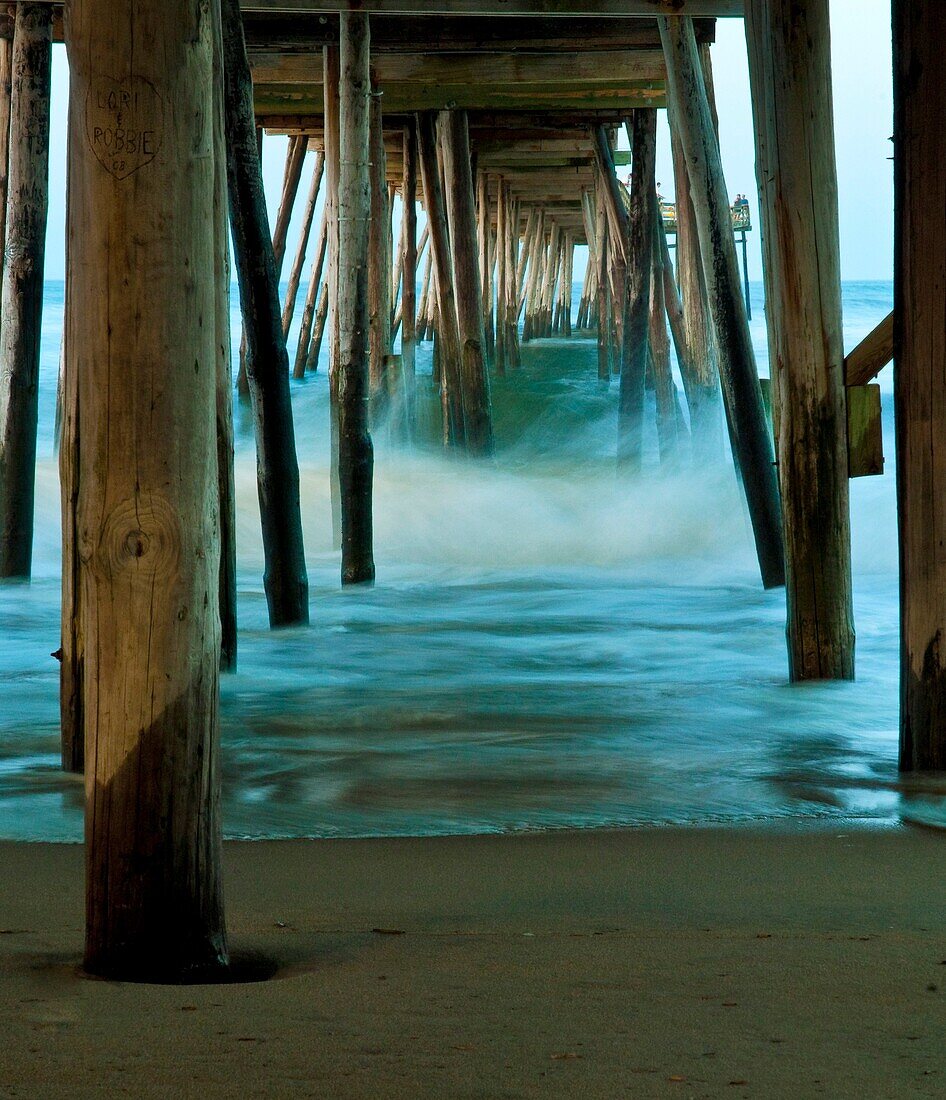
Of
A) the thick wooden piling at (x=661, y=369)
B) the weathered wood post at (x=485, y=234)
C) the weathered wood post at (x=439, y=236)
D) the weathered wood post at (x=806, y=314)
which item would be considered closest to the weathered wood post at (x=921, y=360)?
the weathered wood post at (x=806, y=314)

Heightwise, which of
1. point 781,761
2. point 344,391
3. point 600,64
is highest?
point 600,64

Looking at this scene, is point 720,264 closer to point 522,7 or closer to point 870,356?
point 522,7

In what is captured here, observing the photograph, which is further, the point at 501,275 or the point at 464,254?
the point at 501,275

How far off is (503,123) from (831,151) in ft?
26.7

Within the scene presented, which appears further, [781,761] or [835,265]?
[835,265]

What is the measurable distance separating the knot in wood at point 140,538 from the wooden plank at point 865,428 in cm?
253

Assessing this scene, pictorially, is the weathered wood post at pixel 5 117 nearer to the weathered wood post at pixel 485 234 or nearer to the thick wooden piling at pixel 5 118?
the thick wooden piling at pixel 5 118

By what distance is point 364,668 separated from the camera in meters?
5.09

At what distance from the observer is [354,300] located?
6660 mm

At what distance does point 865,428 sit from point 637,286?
6462mm

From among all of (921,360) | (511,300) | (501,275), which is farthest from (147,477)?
(511,300)

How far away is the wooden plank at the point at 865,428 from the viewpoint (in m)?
3.72

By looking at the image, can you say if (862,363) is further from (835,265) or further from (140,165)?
(140,165)

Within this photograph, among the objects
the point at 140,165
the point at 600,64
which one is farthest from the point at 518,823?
the point at 600,64
